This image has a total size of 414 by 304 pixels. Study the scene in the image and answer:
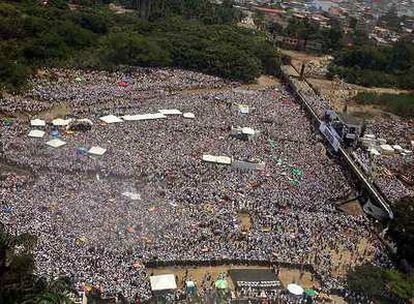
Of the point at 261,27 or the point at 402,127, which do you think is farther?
the point at 261,27

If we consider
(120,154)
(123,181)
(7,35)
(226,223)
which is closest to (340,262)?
(226,223)

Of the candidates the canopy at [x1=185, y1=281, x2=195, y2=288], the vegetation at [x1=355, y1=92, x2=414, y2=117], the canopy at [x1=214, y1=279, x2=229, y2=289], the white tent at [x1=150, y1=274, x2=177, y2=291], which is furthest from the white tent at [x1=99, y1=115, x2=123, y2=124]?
the vegetation at [x1=355, y1=92, x2=414, y2=117]

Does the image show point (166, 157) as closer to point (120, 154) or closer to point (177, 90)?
point (120, 154)

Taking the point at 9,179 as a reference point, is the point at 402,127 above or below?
below

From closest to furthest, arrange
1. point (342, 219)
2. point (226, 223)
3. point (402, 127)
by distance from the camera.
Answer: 1. point (226, 223)
2. point (342, 219)
3. point (402, 127)

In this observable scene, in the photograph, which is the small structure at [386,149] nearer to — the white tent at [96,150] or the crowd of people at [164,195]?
the crowd of people at [164,195]

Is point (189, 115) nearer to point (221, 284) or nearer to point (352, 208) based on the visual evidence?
point (352, 208)

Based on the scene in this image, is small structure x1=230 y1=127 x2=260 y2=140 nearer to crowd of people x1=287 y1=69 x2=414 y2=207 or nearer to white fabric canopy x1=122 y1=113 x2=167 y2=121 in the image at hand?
white fabric canopy x1=122 y1=113 x2=167 y2=121
